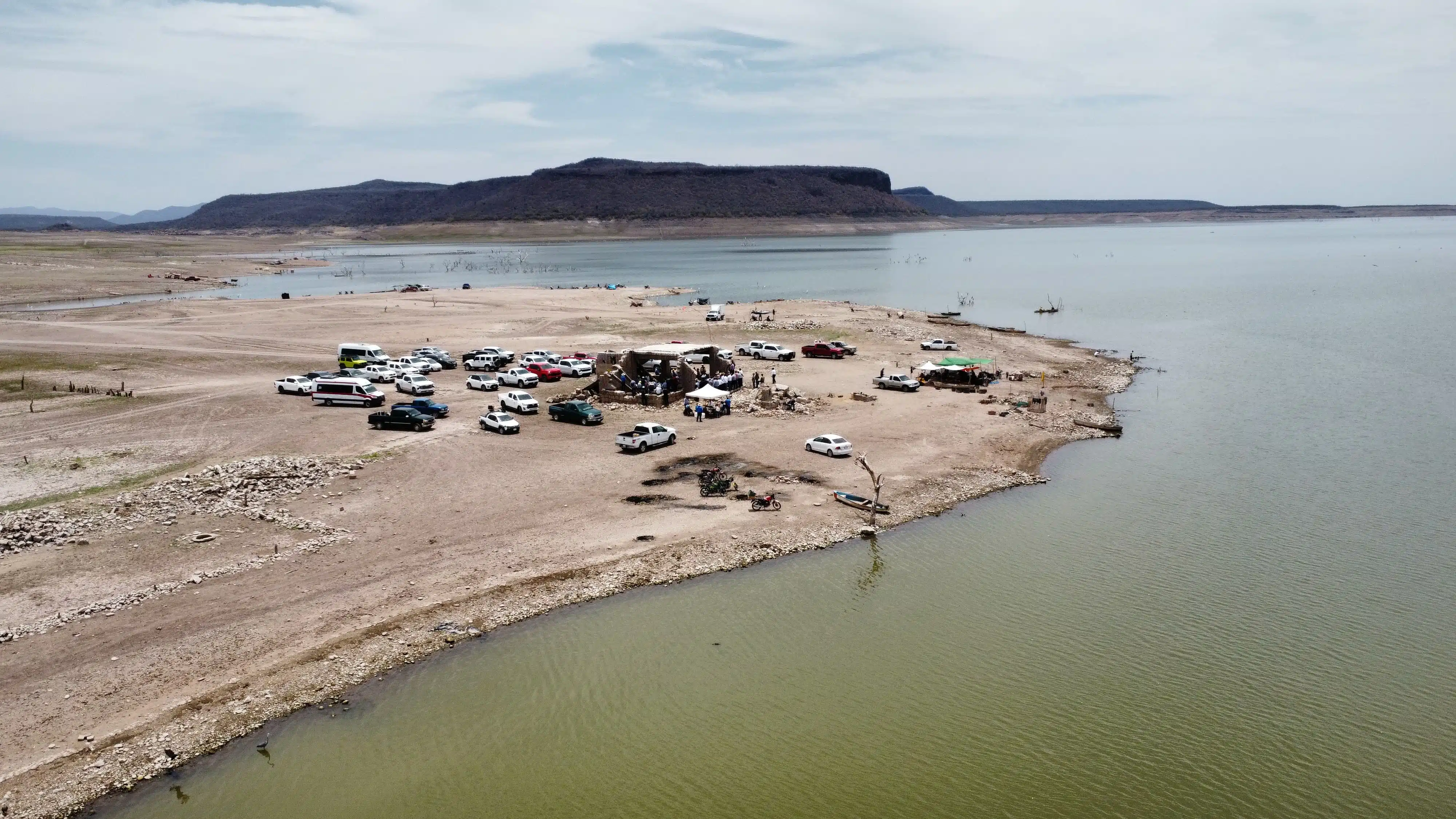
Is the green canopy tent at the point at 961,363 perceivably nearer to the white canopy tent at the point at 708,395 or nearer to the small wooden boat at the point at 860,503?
the white canopy tent at the point at 708,395

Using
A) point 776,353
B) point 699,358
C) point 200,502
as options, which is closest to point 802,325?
point 776,353

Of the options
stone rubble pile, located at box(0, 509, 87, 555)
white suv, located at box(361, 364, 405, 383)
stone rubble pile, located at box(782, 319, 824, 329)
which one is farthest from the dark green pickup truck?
stone rubble pile, located at box(782, 319, 824, 329)

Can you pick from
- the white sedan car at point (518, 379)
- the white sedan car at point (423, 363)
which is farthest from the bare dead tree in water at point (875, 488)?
the white sedan car at point (423, 363)

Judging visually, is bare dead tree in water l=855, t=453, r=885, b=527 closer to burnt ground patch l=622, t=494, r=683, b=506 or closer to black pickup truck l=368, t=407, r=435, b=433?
burnt ground patch l=622, t=494, r=683, b=506

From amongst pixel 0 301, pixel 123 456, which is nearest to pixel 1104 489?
pixel 123 456

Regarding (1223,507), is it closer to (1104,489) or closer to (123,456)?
(1104,489)

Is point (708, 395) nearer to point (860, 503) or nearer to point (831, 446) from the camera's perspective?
point (831, 446)

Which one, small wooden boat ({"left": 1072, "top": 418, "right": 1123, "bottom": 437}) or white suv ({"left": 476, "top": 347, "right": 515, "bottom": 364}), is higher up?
white suv ({"left": 476, "top": 347, "right": 515, "bottom": 364})
